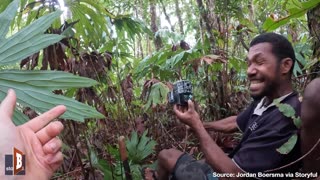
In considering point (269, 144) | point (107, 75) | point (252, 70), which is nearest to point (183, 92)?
point (252, 70)

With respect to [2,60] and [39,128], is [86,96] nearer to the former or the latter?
[2,60]

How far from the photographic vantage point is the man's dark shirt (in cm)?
133

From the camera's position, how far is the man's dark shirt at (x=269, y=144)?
1325mm

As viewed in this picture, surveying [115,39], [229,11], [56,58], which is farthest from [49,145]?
[229,11]

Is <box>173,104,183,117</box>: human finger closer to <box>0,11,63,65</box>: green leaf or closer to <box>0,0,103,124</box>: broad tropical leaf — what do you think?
<box>0,0,103,124</box>: broad tropical leaf

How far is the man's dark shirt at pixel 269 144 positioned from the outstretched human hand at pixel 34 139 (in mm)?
785

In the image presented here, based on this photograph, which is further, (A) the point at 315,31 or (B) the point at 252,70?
(A) the point at 315,31

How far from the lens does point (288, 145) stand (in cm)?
126

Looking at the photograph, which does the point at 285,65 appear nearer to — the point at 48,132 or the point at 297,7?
the point at 297,7

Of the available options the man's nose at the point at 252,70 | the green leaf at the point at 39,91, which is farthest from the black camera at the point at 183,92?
the green leaf at the point at 39,91

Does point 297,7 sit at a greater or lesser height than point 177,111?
greater

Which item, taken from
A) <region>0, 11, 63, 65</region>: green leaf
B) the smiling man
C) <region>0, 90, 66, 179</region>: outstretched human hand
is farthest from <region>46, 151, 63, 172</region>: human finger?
the smiling man

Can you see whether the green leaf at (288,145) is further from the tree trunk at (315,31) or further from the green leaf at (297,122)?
the tree trunk at (315,31)

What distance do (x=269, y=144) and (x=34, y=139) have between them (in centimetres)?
89
